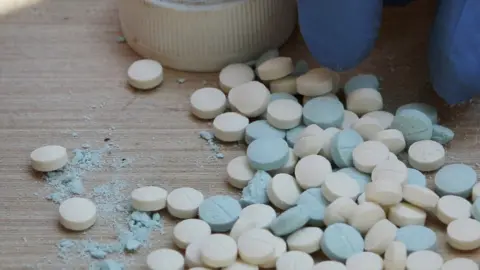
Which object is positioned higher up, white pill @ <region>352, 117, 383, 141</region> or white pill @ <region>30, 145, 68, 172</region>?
white pill @ <region>352, 117, 383, 141</region>

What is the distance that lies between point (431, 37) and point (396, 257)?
0.95ft

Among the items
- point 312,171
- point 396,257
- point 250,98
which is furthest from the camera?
point 250,98

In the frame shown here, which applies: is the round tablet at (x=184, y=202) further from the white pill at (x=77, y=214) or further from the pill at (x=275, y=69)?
the pill at (x=275, y=69)

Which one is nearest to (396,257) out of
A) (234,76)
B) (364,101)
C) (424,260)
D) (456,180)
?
(424,260)

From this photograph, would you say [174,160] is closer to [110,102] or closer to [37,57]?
[110,102]

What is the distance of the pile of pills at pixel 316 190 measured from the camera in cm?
85

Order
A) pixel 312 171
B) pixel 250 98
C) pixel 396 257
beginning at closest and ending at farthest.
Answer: pixel 396 257, pixel 312 171, pixel 250 98

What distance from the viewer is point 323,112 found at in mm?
1004

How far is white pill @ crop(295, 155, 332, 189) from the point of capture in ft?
3.02

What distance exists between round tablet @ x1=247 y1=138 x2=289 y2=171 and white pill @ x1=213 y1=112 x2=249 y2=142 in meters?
0.04

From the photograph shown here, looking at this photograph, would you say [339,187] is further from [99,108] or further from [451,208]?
[99,108]

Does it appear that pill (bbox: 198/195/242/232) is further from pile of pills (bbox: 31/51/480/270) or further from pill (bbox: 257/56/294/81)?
pill (bbox: 257/56/294/81)

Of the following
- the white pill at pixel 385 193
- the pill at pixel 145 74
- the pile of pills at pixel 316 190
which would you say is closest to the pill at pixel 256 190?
the pile of pills at pixel 316 190

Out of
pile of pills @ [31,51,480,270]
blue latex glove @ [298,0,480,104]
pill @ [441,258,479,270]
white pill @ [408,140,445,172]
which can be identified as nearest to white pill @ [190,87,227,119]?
pile of pills @ [31,51,480,270]
